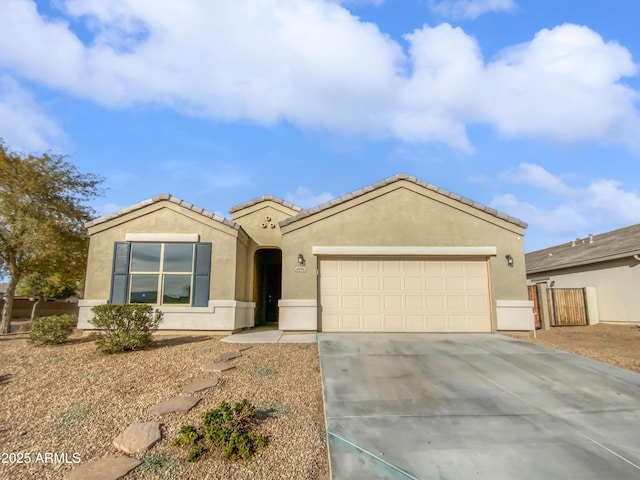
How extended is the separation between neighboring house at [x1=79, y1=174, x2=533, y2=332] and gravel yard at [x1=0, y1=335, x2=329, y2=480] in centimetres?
234

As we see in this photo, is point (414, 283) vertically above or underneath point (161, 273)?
underneath

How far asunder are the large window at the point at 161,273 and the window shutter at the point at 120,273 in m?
0.13

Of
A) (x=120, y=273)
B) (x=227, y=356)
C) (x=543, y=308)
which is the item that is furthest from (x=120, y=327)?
(x=543, y=308)

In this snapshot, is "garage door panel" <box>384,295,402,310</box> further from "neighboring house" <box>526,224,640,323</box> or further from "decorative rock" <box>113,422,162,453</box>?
"neighboring house" <box>526,224,640,323</box>

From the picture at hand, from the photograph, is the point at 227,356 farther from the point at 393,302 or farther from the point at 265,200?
the point at 265,200

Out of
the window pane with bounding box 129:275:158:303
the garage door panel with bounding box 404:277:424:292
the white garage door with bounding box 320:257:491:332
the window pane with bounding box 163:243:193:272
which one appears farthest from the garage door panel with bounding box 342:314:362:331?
the window pane with bounding box 129:275:158:303

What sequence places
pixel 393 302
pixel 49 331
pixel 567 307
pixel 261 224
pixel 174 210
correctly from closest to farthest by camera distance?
1. pixel 49 331
2. pixel 393 302
3. pixel 174 210
4. pixel 261 224
5. pixel 567 307

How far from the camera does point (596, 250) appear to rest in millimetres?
15641

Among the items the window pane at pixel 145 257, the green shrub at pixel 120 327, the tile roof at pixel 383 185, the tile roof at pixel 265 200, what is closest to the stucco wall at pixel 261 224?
the tile roof at pixel 265 200

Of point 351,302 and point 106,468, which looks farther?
point 351,302

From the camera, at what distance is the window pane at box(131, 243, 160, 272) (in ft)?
33.6

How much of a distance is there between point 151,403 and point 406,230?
7.77 meters

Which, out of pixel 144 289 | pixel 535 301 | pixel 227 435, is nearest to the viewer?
pixel 227 435

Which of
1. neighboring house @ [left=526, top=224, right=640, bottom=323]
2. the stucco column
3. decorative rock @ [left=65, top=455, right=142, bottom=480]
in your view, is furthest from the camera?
neighboring house @ [left=526, top=224, right=640, bottom=323]
